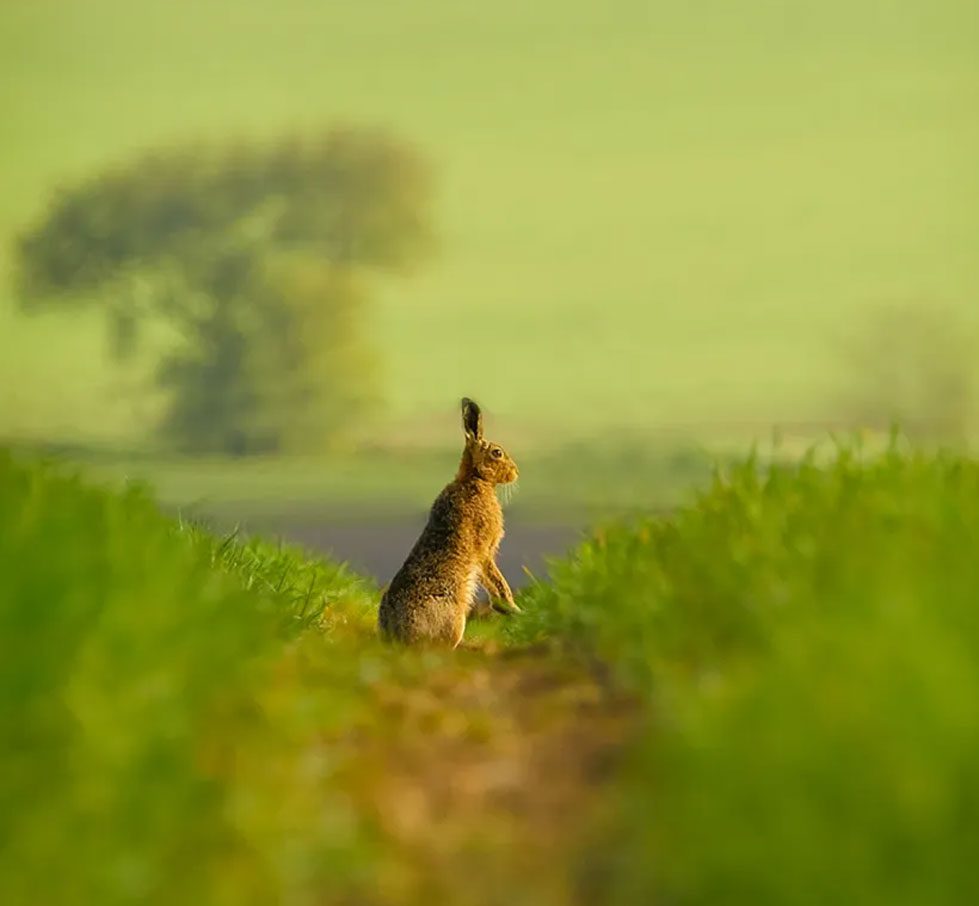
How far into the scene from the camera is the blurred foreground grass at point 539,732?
4609 millimetres

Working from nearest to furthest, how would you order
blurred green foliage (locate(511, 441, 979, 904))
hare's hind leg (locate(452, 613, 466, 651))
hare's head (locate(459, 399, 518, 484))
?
1. blurred green foliage (locate(511, 441, 979, 904))
2. hare's hind leg (locate(452, 613, 466, 651))
3. hare's head (locate(459, 399, 518, 484))

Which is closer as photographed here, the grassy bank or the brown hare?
the grassy bank

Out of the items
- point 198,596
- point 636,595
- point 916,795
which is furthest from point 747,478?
point 916,795

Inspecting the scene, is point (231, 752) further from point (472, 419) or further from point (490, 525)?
point (472, 419)

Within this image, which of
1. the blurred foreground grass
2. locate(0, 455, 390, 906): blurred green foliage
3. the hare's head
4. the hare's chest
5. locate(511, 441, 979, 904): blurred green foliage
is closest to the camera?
locate(511, 441, 979, 904): blurred green foliage

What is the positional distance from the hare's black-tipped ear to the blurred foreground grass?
2116 mm

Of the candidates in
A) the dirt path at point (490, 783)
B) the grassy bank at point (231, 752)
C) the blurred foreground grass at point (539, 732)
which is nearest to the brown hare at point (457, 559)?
the blurred foreground grass at point (539, 732)

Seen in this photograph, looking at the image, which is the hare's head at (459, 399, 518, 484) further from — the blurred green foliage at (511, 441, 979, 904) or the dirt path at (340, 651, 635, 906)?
the blurred green foliage at (511, 441, 979, 904)

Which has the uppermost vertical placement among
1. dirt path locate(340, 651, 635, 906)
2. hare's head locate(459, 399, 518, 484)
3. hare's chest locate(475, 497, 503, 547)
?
hare's head locate(459, 399, 518, 484)

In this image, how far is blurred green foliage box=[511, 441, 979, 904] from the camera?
4.43m

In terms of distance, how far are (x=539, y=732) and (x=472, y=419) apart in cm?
387

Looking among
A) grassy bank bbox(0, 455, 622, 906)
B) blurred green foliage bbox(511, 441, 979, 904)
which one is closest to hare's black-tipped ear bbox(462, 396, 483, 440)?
grassy bank bbox(0, 455, 622, 906)

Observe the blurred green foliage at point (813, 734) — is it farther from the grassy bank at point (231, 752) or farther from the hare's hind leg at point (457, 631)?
the hare's hind leg at point (457, 631)

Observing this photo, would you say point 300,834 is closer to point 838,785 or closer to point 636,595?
point 838,785
